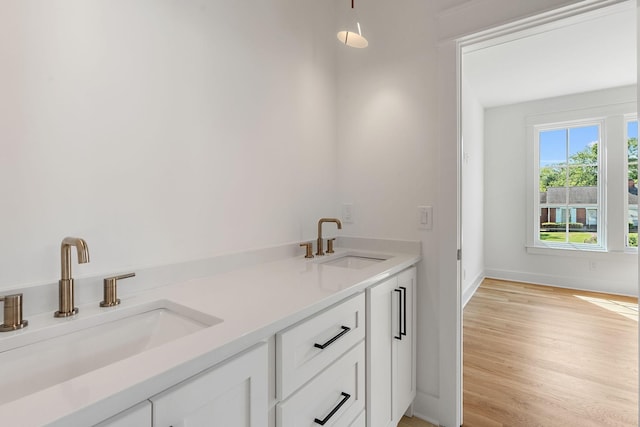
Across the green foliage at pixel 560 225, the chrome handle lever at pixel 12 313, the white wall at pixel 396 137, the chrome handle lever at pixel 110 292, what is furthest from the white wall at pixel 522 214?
the chrome handle lever at pixel 12 313

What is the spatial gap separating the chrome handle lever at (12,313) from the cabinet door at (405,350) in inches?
52.7

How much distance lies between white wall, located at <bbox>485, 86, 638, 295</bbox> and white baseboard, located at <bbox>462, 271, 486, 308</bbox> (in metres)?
0.30

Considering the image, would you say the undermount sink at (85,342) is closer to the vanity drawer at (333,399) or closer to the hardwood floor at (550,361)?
the vanity drawer at (333,399)

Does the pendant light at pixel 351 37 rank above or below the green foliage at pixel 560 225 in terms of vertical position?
above

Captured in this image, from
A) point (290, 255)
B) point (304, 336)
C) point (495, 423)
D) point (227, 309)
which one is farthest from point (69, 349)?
point (495, 423)

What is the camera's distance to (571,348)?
252cm

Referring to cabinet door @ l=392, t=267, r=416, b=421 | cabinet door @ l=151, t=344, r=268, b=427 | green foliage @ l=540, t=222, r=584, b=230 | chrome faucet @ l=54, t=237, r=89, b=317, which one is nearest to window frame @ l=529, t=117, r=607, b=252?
green foliage @ l=540, t=222, r=584, b=230

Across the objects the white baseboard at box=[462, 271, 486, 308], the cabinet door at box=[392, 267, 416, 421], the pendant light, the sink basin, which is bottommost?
the white baseboard at box=[462, 271, 486, 308]

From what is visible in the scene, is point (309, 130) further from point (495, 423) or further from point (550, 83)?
point (550, 83)

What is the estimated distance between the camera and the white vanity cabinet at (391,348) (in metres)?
1.28

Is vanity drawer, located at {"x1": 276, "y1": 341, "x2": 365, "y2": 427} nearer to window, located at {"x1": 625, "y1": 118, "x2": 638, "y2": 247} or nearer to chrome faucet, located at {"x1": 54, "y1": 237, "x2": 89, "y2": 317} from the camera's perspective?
chrome faucet, located at {"x1": 54, "y1": 237, "x2": 89, "y2": 317}

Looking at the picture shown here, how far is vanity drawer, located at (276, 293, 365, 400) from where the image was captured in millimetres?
863

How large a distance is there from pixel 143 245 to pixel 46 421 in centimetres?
75

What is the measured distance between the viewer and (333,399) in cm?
107
